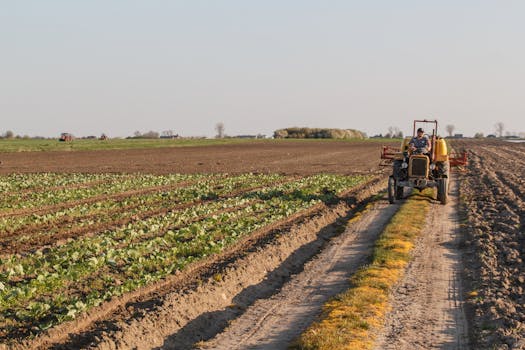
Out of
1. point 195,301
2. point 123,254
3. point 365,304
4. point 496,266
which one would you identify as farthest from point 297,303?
point 496,266

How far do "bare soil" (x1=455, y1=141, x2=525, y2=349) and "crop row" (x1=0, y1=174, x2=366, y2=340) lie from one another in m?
4.44

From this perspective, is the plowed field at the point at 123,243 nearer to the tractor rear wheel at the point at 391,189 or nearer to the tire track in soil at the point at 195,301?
the tire track in soil at the point at 195,301

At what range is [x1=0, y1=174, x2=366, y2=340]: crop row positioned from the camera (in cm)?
812

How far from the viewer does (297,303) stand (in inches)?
350

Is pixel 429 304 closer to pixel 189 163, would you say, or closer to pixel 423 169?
pixel 423 169

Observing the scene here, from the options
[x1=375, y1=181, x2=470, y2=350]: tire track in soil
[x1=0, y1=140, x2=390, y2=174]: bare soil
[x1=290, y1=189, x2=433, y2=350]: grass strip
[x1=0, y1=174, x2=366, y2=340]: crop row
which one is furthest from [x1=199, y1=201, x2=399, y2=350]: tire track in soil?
[x1=0, y1=140, x2=390, y2=174]: bare soil

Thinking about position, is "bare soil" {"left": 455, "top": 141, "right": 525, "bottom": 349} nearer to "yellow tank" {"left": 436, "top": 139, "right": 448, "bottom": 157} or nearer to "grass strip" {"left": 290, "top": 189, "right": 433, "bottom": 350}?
"grass strip" {"left": 290, "top": 189, "right": 433, "bottom": 350}

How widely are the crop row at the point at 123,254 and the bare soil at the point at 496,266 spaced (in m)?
4.44

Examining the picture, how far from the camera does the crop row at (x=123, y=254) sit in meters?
8.12

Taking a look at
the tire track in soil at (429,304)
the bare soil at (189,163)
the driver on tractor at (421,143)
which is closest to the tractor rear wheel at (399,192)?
the driver on tractor at (421,143)

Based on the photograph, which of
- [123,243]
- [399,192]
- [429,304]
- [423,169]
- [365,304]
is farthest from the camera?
[399,192]

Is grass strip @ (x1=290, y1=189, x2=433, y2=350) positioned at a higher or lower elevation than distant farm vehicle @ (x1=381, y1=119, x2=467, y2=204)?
lower

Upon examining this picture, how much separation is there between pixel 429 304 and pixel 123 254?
5080 mm

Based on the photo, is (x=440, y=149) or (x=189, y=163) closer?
(x=440, y=149)
